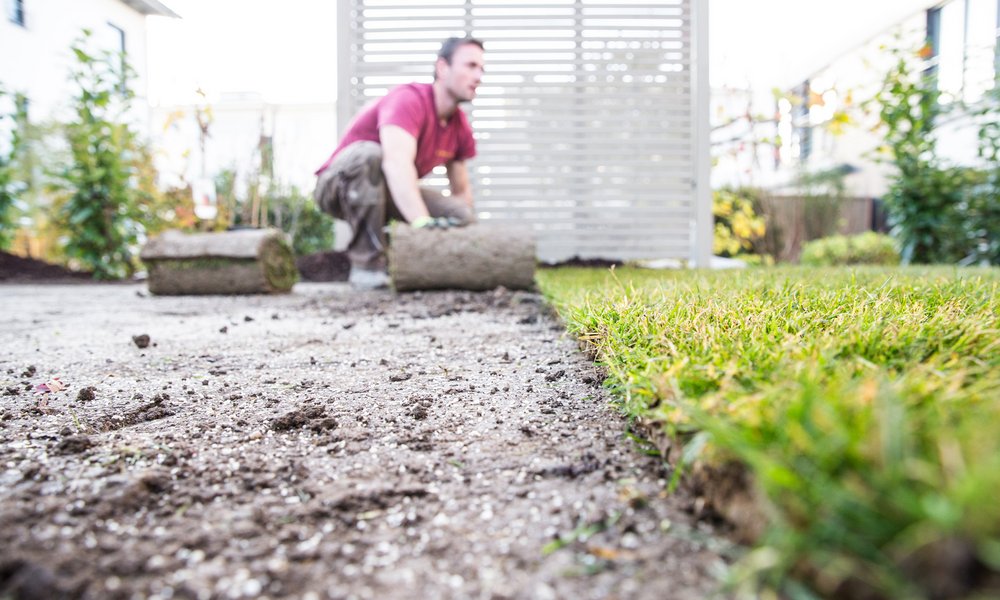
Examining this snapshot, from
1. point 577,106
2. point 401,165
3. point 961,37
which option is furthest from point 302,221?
point 961,37

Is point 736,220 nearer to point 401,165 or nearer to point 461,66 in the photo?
point 461,66

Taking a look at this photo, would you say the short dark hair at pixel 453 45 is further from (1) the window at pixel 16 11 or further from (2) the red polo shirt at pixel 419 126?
(1) the window at pixel 16 11

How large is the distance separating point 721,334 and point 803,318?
0.28 metres

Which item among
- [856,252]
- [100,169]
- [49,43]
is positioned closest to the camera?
[100,169]

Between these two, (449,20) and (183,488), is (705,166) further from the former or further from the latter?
(183,488)

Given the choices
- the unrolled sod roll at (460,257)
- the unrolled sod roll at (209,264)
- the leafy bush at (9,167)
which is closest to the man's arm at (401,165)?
the unrolled sod roll at (460,257)

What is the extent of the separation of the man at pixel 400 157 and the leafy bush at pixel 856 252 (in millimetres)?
4167

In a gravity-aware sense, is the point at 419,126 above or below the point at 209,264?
above

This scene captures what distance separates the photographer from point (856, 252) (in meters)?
Answer: 6.89

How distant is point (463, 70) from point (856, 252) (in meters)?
4.97

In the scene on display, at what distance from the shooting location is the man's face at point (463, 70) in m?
4.19

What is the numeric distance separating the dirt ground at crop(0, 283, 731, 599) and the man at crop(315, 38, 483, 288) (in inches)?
88.2

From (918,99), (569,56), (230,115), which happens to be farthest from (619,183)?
(230,115)

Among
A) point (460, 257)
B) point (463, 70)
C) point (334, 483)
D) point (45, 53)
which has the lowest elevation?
point (334, 483)
